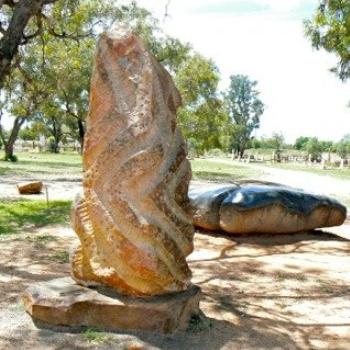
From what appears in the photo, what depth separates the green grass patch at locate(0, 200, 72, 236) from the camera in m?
9.55

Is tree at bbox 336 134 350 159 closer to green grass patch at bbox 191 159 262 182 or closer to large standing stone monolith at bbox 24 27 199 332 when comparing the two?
green grass patch at bbox 191 159 262 182

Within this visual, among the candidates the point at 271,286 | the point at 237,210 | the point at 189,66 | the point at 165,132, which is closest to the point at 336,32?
the point at 237,210

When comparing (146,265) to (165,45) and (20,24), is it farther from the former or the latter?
(165,45)

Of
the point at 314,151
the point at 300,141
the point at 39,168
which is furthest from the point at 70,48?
the point at 300,141

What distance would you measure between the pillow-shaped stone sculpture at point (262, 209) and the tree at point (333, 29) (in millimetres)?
4911

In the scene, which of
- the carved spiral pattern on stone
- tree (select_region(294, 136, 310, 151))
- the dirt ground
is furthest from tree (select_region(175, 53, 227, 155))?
tree (select_region(294, 136, 310, 151))

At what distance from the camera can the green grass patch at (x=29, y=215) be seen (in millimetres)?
9555

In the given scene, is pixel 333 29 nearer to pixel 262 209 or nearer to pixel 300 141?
pixel 262 209

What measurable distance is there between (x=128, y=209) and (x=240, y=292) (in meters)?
2.17

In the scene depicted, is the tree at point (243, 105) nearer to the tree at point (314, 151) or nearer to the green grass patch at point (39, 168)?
the tree at point (314, 151)

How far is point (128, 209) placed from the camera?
13.9 feet

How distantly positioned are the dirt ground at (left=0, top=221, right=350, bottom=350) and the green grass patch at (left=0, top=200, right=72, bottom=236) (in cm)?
52

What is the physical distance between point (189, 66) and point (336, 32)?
1907 cm

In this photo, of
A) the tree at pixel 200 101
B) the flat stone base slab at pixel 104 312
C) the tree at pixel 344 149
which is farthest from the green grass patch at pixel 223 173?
the tree at pixel 344 149
